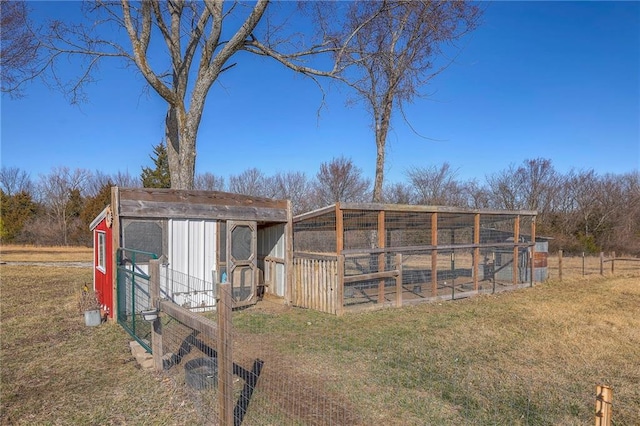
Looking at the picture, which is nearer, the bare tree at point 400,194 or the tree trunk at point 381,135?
the tree trunk at point 381,135

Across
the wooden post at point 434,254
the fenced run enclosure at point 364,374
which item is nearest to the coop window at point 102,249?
the fenced run enclosure at point 364,374

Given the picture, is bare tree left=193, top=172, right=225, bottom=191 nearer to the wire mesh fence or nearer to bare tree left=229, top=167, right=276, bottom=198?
bare tree left=229, top=167, right=276, bottom=198

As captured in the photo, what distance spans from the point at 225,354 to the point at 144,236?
18.6 ft

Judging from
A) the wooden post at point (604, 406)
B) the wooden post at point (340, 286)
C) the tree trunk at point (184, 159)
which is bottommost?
the wooden post at point (340, 286)

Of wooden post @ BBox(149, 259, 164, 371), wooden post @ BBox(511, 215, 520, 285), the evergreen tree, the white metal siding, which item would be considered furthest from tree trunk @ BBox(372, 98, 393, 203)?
the evergreen tree

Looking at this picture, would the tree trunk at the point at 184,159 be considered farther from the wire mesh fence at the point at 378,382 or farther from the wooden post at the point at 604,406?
the wooden post at the point at 604,406

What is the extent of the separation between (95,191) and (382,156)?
40.1 meters

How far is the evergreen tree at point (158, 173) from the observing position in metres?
30.9

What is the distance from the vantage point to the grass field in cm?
386

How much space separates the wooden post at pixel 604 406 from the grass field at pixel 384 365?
6.04 feet

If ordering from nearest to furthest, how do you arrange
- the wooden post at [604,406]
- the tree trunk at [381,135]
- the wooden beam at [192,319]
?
the wooden post at [604,406]
the wooden beam at [192,319]
the tree trunk at [381,135]

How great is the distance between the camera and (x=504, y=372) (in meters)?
4.95

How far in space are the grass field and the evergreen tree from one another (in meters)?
22.6

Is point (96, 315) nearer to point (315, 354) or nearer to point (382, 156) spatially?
point (315, 354)
